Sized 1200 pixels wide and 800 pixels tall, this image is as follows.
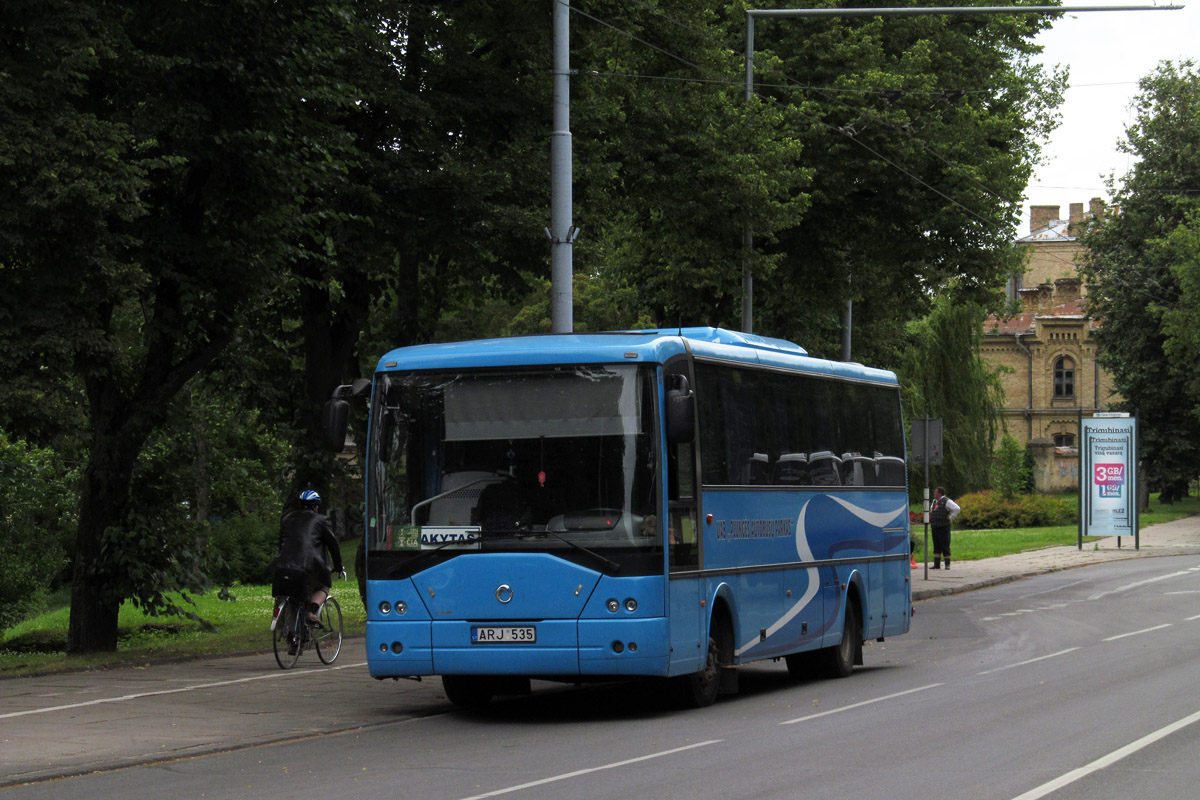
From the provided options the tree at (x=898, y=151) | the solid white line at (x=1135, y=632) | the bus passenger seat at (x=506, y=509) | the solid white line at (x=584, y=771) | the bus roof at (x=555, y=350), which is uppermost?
the tree at (x=898, y=151)

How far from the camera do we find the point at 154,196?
18.2 metres

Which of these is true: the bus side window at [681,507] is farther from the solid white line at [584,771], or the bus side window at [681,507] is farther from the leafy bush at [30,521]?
the leafy bush at [30,521]

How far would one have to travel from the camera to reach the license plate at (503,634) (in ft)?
42.5

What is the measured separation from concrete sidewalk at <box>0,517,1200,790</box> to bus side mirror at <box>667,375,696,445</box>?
3.39 m

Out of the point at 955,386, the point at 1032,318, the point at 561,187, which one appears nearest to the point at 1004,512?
the point at 955,386

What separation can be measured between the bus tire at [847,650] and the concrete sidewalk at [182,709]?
423 centimetres

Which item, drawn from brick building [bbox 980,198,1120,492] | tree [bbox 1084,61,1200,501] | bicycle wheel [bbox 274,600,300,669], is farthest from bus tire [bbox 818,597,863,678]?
brick building [bbox 980,198,1120,492]

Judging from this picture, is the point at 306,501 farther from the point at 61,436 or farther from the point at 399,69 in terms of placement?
the point at 399,69

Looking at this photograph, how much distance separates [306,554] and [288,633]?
34.2 inches

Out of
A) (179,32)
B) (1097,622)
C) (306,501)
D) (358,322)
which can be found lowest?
(1097,622)

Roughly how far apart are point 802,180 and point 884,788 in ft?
63.2

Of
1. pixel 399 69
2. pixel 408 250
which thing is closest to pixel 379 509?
pixel 408 250

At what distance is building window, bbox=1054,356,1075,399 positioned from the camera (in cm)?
10100

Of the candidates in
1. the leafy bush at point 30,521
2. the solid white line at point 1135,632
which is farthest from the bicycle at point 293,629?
the leafy bush at point 30,521
